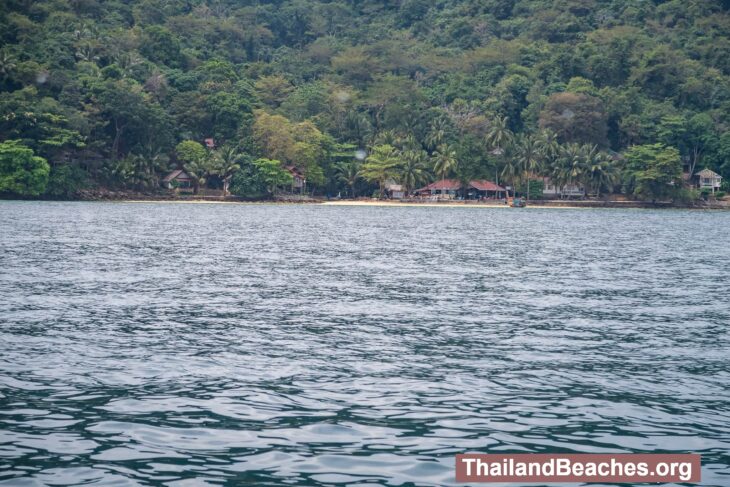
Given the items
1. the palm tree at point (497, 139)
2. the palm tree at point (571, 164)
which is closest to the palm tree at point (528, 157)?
the palm tree at point (497, 139)

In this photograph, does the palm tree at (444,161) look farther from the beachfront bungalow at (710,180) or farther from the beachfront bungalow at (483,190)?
the beachfront bungalow at (710,180)

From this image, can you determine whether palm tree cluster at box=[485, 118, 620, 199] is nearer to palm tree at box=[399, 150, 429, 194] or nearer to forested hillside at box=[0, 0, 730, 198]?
forested hillside at box=[0, 0, 730, 198]

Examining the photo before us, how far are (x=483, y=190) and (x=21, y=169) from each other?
75.0 metres

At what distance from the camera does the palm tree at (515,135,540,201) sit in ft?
453

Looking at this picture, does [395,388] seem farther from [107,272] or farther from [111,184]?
[111,184]

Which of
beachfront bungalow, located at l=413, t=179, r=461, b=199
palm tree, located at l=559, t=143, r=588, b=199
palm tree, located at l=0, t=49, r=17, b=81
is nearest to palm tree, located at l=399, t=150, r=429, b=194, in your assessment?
beachfront bungalow, located at l=413, t=179, r=461, b=199

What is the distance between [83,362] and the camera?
17609 mm

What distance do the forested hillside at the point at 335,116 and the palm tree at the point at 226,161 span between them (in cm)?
21

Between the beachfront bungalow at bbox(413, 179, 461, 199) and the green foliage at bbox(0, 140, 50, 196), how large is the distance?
60700 mm

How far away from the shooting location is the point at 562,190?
14438cm

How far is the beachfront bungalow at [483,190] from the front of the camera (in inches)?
5659

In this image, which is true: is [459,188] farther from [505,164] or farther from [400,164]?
[400,164]

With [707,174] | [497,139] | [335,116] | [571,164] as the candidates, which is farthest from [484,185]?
[707,174]

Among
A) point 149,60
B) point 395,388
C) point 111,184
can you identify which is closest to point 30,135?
point 111,184
